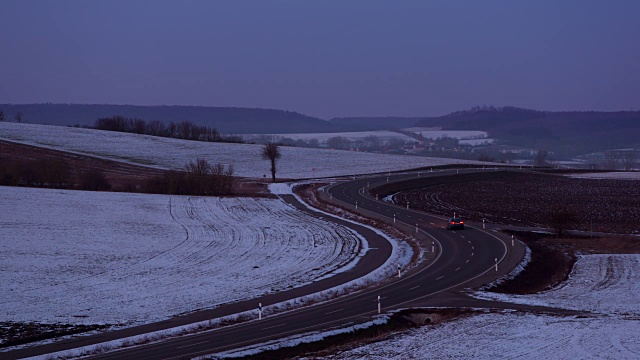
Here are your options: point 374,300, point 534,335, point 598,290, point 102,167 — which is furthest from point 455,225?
point 102,167

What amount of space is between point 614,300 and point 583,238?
801 inches

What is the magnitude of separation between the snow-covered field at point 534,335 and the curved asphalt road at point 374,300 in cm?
336

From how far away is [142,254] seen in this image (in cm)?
4156

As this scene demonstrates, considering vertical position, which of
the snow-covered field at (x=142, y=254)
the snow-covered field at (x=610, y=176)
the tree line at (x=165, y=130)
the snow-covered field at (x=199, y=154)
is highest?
the tree line at (x=165, y=130)

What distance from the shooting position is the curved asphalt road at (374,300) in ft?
76.1

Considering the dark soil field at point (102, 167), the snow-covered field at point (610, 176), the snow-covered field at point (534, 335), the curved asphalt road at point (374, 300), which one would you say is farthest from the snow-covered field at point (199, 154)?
the snow-covered field at point (534, 335)

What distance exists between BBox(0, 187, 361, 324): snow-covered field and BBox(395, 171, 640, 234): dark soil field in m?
17.0

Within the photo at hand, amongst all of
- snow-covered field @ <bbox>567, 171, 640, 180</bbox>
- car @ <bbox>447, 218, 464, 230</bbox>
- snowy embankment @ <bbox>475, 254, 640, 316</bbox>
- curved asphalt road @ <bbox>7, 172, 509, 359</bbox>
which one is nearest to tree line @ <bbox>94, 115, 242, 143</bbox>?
snow-covered field @ <bbox>567, 171, 640, 180</bbox>

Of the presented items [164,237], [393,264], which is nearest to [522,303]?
[393,264]

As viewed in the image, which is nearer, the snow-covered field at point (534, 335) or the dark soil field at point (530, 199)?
the snow-covered field at point (534, 335)

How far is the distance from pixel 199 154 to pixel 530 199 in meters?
66.9

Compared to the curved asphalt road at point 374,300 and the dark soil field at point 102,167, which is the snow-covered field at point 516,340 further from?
the dark soil field at point 102,167

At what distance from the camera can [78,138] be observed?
127625 millimetres

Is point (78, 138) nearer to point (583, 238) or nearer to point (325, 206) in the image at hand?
point (325, 206)
